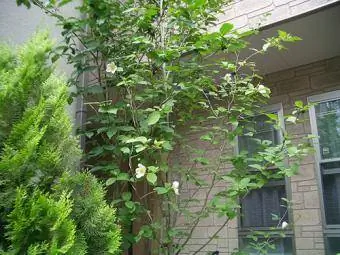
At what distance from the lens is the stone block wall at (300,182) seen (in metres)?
3.35

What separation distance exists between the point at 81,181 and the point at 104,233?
1.06 feet

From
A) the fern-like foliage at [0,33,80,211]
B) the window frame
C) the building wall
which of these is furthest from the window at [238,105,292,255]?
the fern-like foliage at [0,33,80,211]

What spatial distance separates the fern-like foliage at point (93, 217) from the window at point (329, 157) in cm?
216

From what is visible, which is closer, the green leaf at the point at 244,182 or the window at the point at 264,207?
the green leaf at the point at 244,182

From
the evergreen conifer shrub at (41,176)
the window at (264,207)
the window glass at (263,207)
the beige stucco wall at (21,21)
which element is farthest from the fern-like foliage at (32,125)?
the window glass at (263,207)

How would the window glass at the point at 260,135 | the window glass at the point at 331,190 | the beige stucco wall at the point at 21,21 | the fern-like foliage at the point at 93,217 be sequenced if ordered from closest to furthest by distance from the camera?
the fern-like foliage at the point at 93,217, the window glass at the point at 331,190, the window glass at the point at 260,135, the beige stucco wall at the point at 21,21

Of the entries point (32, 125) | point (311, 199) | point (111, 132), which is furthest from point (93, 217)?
point (311, 199)

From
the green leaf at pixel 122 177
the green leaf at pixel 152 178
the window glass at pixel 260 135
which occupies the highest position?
the window glass at pixel 260 135

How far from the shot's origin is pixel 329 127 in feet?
11.4

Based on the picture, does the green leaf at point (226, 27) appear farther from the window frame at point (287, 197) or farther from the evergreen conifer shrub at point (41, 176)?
the window frame at point (287, 197)

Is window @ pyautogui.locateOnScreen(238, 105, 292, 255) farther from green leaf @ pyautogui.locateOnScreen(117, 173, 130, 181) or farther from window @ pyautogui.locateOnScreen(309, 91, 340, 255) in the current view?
green leaf @ pyautogui.locateOnScreen(117, 173, 130, 181)

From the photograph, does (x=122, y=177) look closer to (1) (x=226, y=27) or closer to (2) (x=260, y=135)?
(1) (x=226, y=27)

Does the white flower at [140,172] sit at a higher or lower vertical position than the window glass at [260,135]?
lower

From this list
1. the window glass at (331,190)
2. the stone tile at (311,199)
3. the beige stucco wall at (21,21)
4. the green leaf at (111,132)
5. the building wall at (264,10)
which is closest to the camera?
the green leaf at (111,132)
